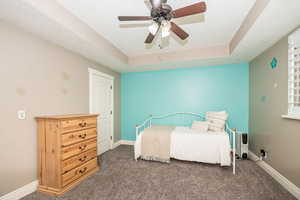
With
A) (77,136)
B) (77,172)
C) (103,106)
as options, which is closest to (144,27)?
(77,136)

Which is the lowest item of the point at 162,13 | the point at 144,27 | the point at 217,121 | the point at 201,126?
the point at 201,126

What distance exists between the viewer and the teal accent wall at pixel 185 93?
3359 millimetres

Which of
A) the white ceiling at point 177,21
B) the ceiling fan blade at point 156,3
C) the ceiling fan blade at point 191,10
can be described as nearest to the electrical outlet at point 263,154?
the white ceiling at point 177,21

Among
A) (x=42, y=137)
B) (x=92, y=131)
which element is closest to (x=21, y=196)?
(x=42, y=137)

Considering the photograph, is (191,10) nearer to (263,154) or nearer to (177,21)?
(177,21)

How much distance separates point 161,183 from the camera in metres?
2.09

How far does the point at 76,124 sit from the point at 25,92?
0.77 meters

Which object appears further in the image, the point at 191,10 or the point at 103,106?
the point at 103,106

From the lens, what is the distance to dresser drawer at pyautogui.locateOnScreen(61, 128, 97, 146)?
1.90m

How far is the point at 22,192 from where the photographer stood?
176cm

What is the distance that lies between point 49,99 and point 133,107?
2.29 metres

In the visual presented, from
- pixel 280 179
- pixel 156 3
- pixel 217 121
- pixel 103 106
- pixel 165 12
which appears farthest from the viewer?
pixel 103 106

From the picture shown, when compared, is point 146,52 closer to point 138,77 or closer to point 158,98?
point 138,77

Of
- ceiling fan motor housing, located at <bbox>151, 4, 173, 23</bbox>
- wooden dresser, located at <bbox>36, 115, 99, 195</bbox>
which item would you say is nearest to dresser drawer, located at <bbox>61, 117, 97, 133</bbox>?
wooden dresser, located at <bbox>36, 115, 99, 195</bbox>
